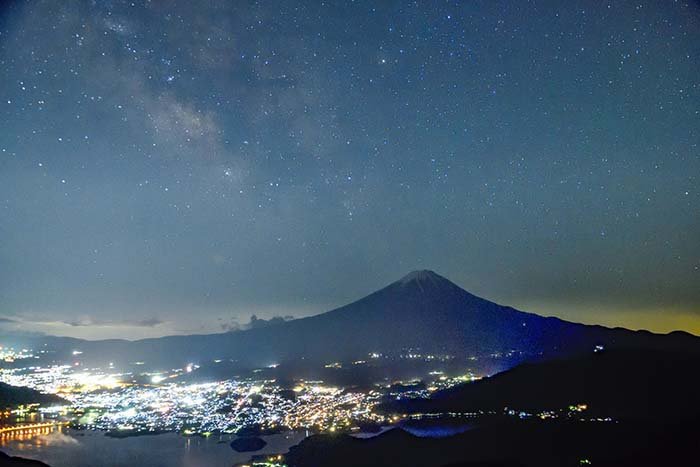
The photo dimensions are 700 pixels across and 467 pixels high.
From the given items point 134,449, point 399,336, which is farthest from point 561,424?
point 399,336

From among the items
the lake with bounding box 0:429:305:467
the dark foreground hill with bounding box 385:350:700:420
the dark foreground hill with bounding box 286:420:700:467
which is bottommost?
the lake with bounding box 0:429:305:467

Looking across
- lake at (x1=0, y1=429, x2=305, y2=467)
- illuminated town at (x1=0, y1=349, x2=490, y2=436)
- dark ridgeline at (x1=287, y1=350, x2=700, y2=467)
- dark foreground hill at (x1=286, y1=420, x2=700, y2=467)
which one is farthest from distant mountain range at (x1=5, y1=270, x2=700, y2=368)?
lake at (x1=0, y1=429, x2=305, y2=467)

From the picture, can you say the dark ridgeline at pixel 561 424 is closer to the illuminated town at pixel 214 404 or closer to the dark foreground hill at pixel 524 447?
the dark foreground hill at pixel 524 447

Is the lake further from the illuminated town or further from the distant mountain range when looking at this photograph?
the distant mountain range

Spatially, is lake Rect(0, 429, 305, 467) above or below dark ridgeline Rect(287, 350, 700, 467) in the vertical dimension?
below

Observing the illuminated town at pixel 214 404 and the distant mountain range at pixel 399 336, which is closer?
the illuminated town at pixel 214 404

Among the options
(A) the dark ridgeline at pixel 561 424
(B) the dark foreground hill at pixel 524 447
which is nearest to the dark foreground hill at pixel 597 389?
(A) the dark ridgeline at pixel 561 424

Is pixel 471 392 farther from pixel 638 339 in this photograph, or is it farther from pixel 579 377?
pixel 638 339

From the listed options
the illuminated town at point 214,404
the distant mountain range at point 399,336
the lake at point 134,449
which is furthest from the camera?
the distant mountain range at point 399,336

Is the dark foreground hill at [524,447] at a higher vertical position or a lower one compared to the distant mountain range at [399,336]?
lower
